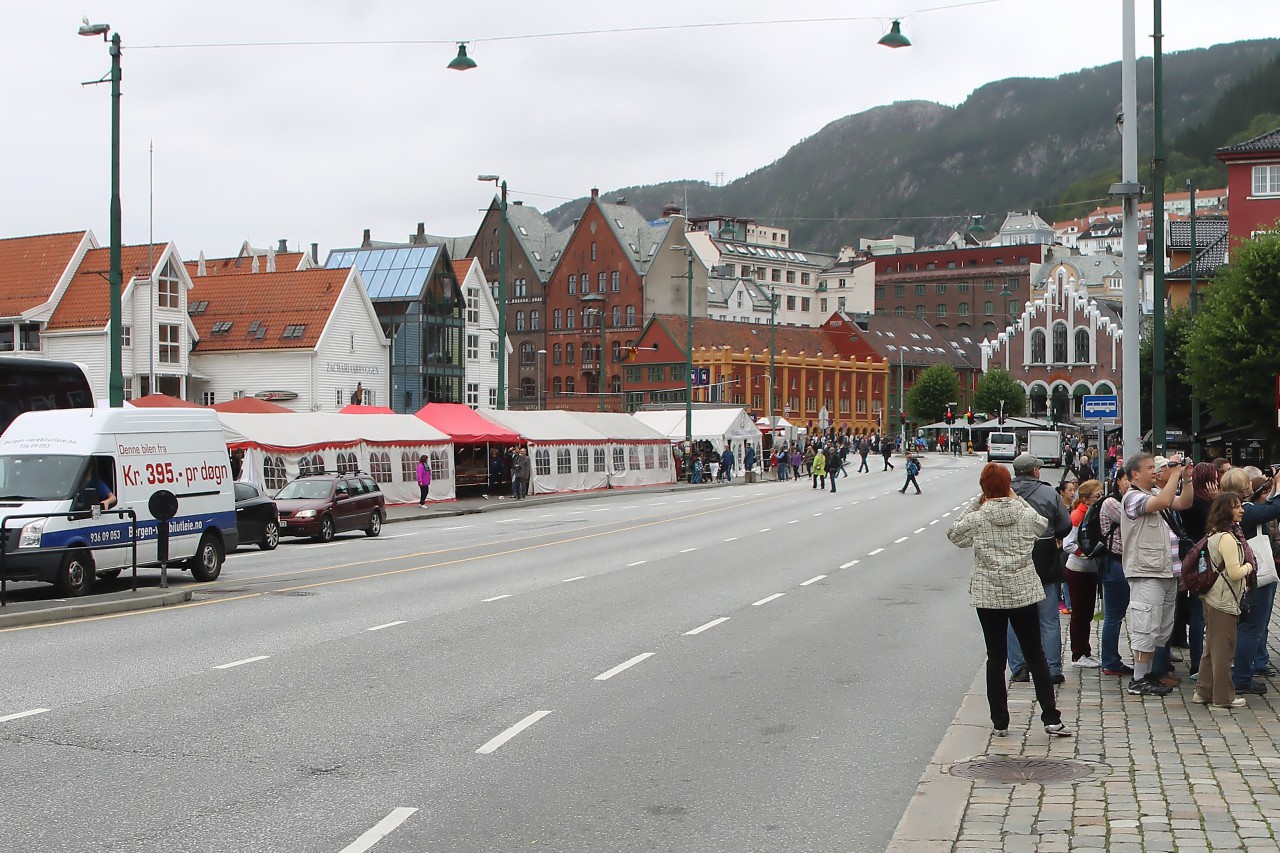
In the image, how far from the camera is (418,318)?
7612cm

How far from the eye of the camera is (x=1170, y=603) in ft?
34.3

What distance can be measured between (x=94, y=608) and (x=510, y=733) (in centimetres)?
847

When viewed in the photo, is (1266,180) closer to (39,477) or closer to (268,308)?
(268,308)

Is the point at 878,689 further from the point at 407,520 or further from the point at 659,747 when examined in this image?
the point at 407,520

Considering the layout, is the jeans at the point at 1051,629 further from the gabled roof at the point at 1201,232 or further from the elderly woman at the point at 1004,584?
the gabled roof at the point at 1201,232

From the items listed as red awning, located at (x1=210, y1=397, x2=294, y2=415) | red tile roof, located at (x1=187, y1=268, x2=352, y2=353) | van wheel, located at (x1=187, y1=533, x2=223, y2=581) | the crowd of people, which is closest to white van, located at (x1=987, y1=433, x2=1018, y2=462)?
red tile roof, located at (x1=187, y1=268, x2=352, y2=353)

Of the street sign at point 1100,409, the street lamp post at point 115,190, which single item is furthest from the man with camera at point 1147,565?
the street lamp post at point 115,190

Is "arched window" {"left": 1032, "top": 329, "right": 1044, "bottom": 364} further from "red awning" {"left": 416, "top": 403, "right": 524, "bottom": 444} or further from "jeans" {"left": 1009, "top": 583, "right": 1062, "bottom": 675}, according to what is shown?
"jeans" {"left": 1009, "top": 583, "right": 1062, "bottom": 675}

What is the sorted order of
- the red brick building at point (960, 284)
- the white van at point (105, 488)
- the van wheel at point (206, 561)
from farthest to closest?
the red brick building at point (960, 284) → the van wheel at point (206, 561) → the white van at point (105, 488)

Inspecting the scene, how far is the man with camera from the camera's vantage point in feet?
33.8

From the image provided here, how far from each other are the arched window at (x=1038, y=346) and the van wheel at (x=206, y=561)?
125 metres

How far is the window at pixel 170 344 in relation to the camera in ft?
213

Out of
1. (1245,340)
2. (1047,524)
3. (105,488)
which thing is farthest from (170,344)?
(1047,524)

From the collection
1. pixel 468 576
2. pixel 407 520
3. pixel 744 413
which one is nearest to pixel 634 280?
pixel 744 413
